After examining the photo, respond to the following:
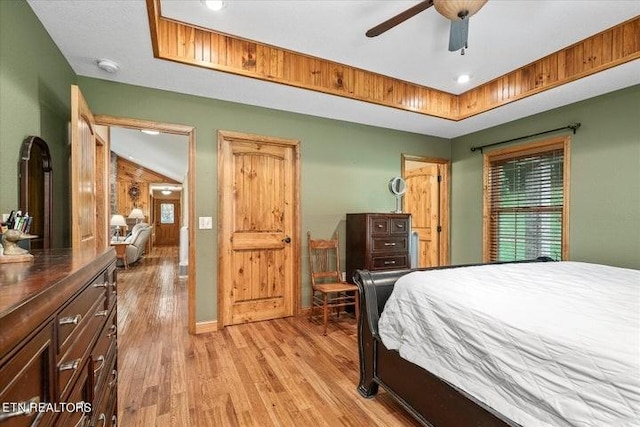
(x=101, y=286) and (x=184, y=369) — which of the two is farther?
(x=184, y=369)

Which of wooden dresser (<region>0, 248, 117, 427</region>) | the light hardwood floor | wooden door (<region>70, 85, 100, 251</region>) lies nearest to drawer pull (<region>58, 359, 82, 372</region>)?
wooden dresser (<region>0, 248, 117, 427</region>)

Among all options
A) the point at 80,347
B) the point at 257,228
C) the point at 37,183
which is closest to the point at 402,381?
the point at 80,347

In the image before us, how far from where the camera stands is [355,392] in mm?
2053

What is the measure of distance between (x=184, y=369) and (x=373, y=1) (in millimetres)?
3029

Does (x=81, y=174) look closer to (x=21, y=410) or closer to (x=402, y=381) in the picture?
(x=21, y=410)

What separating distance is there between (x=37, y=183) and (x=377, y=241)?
2946 millimetres

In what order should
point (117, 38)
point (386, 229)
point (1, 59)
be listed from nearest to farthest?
point (1, 59) → point (117, 38) → point (386, 229)

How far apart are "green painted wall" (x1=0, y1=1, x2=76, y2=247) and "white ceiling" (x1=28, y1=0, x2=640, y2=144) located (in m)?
0.15

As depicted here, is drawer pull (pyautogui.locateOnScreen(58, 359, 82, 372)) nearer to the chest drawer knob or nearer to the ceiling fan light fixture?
the chest drawer knob

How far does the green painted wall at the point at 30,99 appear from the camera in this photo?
5.11ft

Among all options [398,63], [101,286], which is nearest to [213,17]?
[398,63]

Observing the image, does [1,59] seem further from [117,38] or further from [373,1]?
[373,1]

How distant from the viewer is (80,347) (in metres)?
0.86

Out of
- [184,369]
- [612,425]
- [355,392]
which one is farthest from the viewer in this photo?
[184,369]
